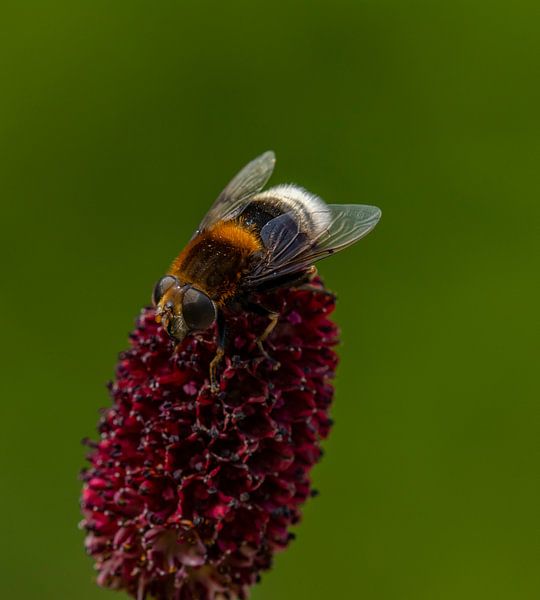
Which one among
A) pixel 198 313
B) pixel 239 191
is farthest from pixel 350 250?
pixel 198 313

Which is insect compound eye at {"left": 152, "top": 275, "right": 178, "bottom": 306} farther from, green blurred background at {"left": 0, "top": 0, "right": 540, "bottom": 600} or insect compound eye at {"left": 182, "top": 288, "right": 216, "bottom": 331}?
green blurred background at {"left": 0, "top": 0, "right": 540, "bottom": 600}

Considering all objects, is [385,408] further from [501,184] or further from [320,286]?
[320,286]

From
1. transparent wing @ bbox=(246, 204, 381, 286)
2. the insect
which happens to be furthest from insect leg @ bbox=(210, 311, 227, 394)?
transparent wing @ bbox=(246, 204, 381, 286)

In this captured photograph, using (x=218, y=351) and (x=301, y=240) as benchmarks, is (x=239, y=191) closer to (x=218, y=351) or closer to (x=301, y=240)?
(x=301, y=240)

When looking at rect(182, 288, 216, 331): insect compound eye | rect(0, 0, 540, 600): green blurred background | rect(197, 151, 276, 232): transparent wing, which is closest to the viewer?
rect(182, 288, 216, 331): insect compound eye

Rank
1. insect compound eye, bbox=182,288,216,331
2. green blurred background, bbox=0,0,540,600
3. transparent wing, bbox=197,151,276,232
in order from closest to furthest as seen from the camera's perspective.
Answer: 1. insect compound eye, bbox=182,288,216,331
2. transparent wing, bbox=197,151,276,232
3. green blurred background, bbox=0,0,540,600

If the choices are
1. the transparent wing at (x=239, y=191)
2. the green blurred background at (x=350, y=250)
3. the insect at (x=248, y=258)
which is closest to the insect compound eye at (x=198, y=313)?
the insect at (x=248, y=258)
